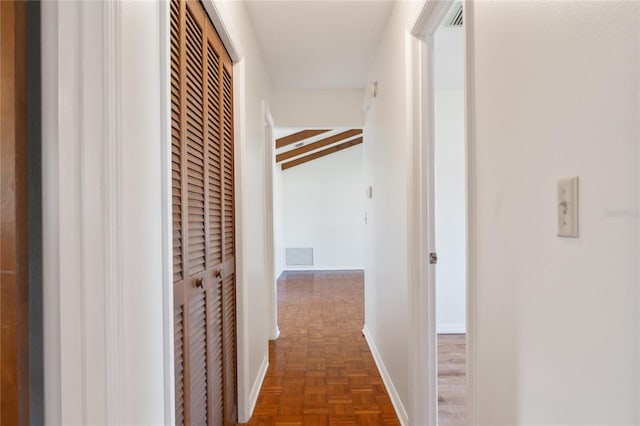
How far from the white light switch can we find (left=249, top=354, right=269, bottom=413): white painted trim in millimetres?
2024

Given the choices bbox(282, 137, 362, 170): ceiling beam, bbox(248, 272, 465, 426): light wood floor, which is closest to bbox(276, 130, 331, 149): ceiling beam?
bbox(282, 137, 362, 170): ceiling beam

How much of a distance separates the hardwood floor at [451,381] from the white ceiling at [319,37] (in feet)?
7.38

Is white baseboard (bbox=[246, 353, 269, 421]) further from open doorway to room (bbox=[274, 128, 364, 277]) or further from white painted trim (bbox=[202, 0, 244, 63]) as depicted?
open doorway to room (bbox=[274, 128, 364, 277])

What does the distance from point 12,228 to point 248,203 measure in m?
1.64

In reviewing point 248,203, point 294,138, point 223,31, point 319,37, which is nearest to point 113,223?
point 223,31

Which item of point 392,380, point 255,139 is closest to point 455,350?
point 392,380

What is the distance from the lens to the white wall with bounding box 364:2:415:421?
2.04m

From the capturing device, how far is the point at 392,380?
2400mm

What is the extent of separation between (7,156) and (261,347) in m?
2.32

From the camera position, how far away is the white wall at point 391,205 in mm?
2039

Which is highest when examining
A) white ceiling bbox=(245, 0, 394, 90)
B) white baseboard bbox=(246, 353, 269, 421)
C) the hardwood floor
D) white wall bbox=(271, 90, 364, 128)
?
white ceiling bbox=(245, 0, 394, 90)

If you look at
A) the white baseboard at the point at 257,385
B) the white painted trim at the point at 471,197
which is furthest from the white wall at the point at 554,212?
the white baseboard at the point at 257,385

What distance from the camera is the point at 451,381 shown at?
103 inches

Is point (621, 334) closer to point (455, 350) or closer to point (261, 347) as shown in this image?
point (261, 347)
